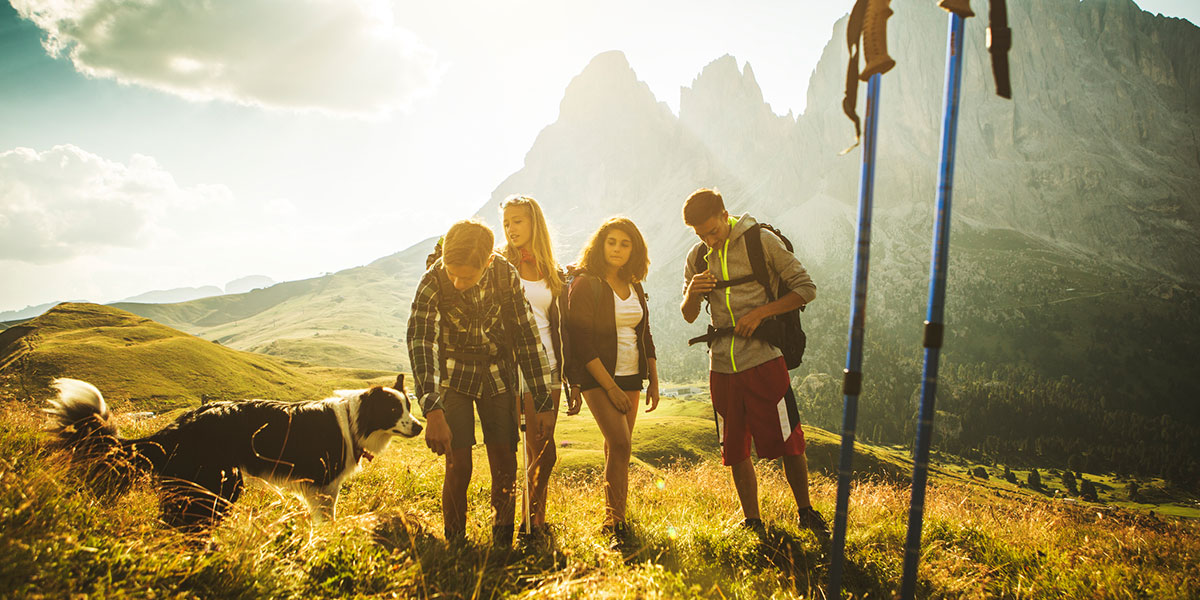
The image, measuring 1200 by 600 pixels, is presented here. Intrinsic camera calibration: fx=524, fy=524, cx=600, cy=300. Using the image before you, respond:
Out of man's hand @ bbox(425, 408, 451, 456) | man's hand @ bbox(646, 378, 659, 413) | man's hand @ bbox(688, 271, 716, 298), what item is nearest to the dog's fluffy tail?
man's hand @ bbox(425, 408, 451, 456)

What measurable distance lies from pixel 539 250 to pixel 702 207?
1.62 m

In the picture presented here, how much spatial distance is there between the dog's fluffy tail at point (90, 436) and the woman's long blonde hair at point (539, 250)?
Answer: 3258 mm

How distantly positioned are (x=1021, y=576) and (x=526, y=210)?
16.3 feet

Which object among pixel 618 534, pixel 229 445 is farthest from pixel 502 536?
pixel 229 445

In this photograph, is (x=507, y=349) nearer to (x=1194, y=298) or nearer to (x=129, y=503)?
(x=129, y=503)

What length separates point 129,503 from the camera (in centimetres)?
366

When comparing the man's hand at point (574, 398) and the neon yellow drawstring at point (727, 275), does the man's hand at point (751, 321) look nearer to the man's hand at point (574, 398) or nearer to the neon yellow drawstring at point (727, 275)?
the neon yellow drawstring at point (727, 275)

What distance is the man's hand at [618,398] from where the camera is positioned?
15.3 ft

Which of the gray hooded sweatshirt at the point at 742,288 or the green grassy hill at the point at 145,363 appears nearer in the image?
the gray hooded sweatshirt at the point at 742,288

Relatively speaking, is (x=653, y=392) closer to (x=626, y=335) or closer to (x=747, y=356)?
(x=626, y=335)

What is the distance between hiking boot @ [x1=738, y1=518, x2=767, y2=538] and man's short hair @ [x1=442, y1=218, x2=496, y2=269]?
10.7 ft

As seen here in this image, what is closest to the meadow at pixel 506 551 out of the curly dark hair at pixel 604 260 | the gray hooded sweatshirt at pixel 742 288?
the gray hooded sweatshirt at pixel 742 288

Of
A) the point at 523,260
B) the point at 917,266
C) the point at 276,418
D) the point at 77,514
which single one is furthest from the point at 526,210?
the point at 917,266

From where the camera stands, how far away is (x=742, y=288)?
5004mm
